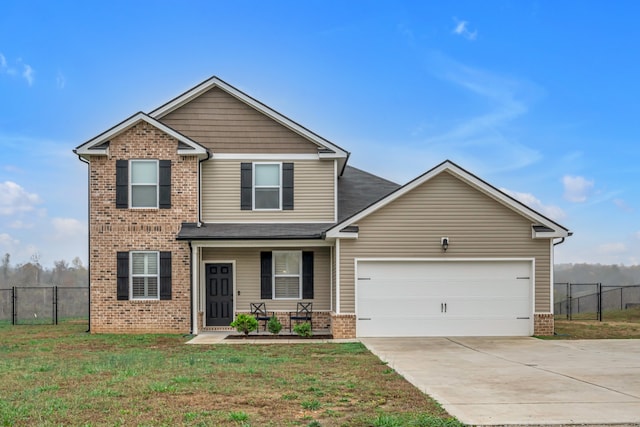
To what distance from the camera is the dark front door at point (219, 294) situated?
1925 cm

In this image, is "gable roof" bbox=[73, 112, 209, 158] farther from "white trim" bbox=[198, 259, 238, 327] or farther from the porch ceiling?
"white trim" bbox=[198, 259, 238, 327]

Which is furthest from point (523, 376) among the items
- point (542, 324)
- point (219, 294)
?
point (219, 294)

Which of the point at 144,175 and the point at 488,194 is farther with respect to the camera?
the point at 144,175

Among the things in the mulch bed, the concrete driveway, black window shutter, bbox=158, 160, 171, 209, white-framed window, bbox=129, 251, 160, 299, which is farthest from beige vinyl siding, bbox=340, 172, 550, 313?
white-framed window, bbox=129, 251, 160, 299

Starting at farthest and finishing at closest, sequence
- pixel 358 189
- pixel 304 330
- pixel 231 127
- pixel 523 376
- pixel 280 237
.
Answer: pixel 358 189
pixel 231 127
pixel 280 237
pixel 304 330
pixel 523 376

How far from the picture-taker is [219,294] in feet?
63.3

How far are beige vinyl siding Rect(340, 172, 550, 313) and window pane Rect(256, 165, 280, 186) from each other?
397cm

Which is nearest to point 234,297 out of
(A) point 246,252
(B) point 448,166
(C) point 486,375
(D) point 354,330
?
(A) point 246,252

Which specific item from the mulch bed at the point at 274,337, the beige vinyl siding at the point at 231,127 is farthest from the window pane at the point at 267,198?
the mulch bed at the point at 274,337

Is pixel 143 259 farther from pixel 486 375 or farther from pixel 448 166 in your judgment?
pixel 486 375

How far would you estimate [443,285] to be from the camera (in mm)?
16938

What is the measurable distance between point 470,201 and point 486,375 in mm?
7302

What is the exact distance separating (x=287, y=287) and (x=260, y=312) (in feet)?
3.82

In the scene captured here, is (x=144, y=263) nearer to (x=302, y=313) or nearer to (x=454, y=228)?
(x=302, y=313)
